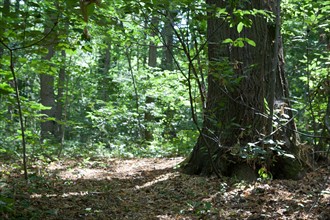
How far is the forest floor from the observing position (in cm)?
376

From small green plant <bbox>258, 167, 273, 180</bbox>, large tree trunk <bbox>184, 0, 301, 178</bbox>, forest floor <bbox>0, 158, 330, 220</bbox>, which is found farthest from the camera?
large tree trunk <bbox>184, 0, 301, 178</bbox>

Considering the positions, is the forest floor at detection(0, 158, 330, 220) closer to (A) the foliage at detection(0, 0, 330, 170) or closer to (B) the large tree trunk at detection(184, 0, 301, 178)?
(B) the large tree trunk at detection(184, 0, 301, 178)

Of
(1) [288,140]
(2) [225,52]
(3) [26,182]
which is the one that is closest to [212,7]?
(2) [225,52]

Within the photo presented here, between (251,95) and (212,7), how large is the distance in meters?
2.05

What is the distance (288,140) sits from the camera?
558cm

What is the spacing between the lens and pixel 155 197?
4777 millimetres

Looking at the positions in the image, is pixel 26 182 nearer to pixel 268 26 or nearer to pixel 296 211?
pixel 296 211

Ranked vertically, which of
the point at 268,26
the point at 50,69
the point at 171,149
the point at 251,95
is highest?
the point at 268,26

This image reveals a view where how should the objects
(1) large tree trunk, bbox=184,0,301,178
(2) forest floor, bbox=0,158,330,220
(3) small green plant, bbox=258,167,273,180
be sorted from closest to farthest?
(2) forest floor, bbox=0,158,330,220, (3) small green plant, bbox=258,167,273,180, (1) large tree trunk, bbox=184,0,301,178

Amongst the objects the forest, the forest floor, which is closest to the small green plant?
the forest

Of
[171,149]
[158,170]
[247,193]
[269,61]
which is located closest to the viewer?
[247,193]

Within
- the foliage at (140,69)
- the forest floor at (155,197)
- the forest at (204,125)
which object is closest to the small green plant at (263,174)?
the forest at (204,125)

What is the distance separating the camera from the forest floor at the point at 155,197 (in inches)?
148

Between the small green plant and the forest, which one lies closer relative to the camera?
the forest
